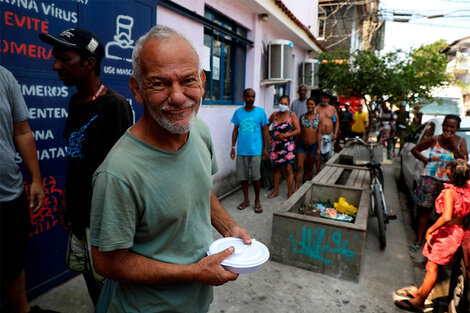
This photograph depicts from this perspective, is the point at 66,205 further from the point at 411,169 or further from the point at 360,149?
the point at 411,169

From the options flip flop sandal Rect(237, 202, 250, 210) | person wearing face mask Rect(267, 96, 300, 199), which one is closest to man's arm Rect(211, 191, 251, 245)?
flip flop sandal Rect(237, 202, 250, 210)

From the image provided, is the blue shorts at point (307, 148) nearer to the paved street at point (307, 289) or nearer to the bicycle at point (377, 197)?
the bicycle at point (377, 197)

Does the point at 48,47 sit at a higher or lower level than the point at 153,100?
higher

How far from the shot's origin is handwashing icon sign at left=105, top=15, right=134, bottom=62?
3.49 meters

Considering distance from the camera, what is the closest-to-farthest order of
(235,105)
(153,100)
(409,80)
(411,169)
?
1. (153,100)
2. (411,169)
3. (235,105)
4. (409,80)

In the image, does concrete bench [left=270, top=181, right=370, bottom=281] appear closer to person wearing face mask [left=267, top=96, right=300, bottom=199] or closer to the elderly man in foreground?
person wearing face mask [left=267, top=96, right=300, bottom=199]

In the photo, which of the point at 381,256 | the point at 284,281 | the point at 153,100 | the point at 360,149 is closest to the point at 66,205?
the point at 153,100

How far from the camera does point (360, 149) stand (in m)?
5.45

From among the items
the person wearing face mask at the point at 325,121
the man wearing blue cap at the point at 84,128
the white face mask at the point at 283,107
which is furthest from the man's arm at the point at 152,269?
the person wearing face mask at the point at 325,121

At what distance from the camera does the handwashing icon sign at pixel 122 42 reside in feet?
11.4

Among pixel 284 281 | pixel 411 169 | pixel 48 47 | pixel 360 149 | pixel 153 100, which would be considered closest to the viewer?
pixel 153 100

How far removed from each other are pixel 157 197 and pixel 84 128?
111 cm

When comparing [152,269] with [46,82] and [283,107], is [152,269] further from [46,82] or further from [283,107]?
[283,107]

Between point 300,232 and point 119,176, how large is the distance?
9.98ft
